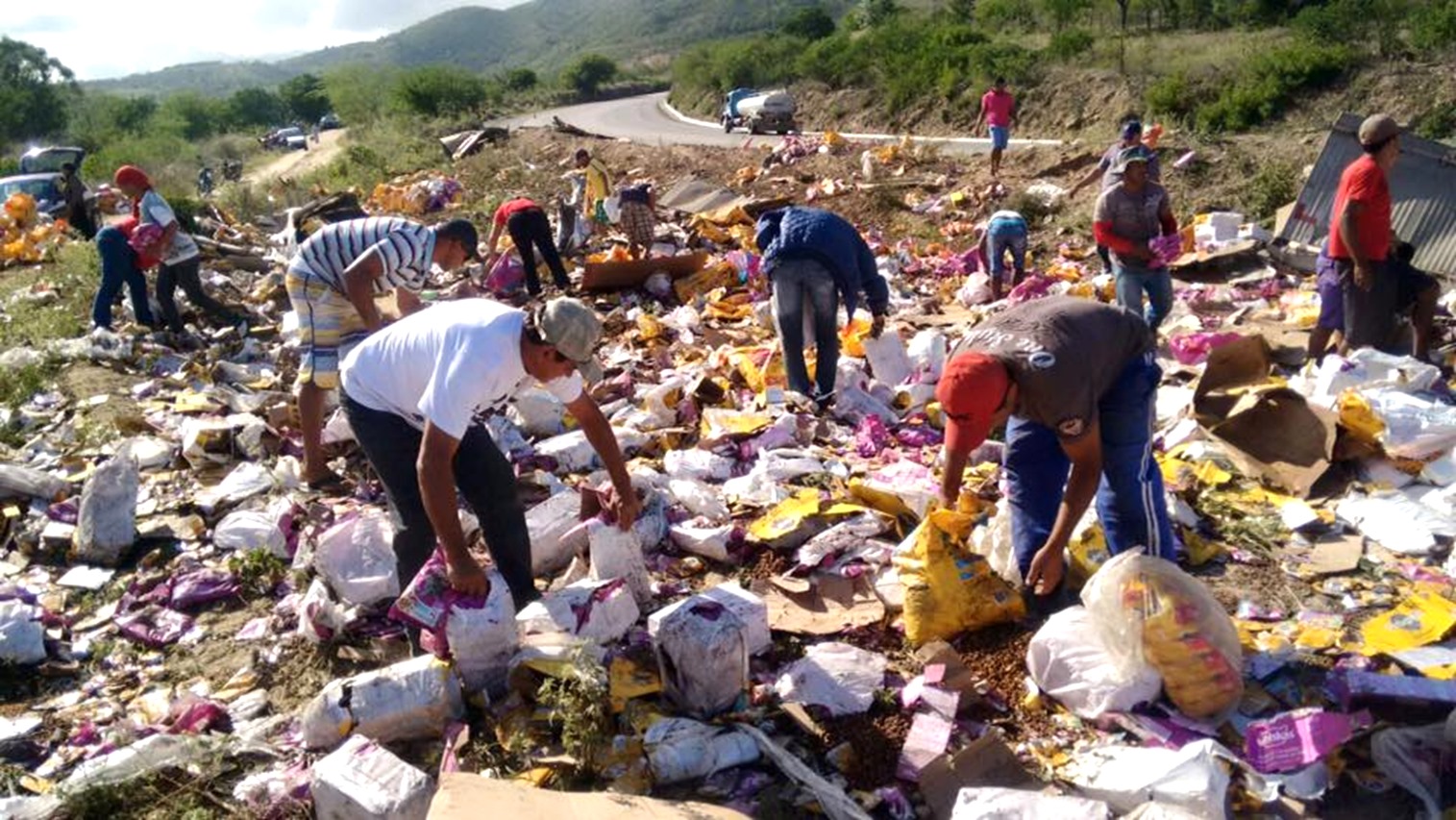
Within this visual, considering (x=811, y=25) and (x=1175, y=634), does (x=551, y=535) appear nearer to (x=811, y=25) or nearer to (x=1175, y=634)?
(x=1175, y=634)

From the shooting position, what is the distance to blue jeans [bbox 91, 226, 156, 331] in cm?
719

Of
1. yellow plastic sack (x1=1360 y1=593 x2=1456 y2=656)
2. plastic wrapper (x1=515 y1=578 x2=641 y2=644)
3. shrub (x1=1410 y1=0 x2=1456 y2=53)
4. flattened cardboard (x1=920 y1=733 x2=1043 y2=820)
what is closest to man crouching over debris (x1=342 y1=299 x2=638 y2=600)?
plastic wrapper (x1=515 y1=578 x2=641 y2=644)

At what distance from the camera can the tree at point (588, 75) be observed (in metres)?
52.3

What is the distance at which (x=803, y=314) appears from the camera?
5.28 metres

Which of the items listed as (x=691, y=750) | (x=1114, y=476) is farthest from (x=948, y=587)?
(x=691, y=750)

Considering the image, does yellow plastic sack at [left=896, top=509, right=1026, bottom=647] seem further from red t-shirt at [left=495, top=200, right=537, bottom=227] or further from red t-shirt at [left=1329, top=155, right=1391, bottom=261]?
red t-shirt at [left=495, top=200, right=537, bottom=227]

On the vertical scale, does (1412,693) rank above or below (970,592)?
below

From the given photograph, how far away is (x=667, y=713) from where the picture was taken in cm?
288

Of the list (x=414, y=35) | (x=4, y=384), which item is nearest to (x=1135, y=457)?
Result: (x=4, y=384)

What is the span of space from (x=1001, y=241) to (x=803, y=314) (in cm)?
262

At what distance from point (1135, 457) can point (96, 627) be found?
157 inches

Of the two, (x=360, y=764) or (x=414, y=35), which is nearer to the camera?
(x=360, y=764)

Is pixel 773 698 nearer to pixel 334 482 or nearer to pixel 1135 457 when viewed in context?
pixel 1135 457

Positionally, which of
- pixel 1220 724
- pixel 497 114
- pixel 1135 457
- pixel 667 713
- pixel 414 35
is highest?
pixel 414 35
